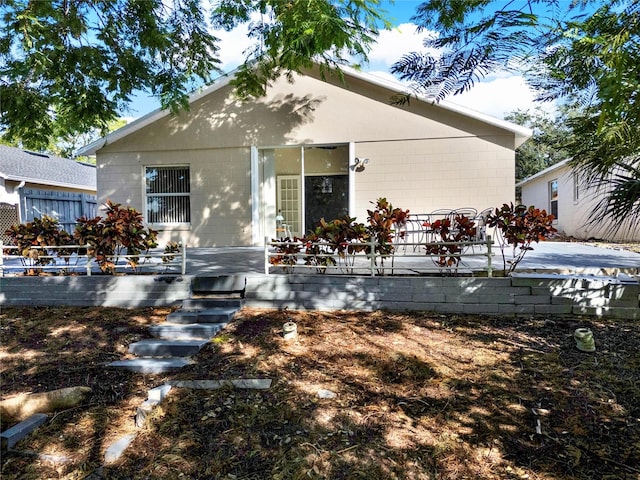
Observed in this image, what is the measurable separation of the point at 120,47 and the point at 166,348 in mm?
4513

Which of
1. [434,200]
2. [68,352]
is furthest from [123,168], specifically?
[434,200]

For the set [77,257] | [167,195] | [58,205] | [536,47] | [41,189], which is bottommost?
[77,257]

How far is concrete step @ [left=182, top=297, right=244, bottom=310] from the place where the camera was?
15.7ft

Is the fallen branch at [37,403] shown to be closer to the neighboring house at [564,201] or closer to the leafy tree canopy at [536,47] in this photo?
the leafy tree canopy at [536,47]

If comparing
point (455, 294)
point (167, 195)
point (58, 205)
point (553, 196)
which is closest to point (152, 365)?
point (455, 294)

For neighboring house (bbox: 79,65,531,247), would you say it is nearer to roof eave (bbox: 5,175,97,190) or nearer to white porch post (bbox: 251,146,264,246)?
white porch post (bbox: 251,146,264,246)

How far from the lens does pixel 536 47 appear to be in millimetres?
1286

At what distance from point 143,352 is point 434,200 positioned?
21.8 feet

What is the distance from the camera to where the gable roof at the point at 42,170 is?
39.3 feet

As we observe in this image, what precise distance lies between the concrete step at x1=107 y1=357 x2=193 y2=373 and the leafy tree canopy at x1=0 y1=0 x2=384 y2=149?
3639mm

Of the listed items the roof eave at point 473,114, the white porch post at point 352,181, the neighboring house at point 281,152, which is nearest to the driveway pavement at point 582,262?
the neighboring house at point 281,152

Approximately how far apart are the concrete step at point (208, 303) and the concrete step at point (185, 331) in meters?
0.53

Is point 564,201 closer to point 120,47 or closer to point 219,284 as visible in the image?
point 219,284

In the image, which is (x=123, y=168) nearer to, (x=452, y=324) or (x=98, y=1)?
(x=98, y=1)
